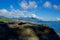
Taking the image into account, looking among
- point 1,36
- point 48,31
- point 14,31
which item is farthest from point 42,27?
point 1,36

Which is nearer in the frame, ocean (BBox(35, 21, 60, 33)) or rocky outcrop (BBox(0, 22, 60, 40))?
rocky outcrop (BBox(0, 22, 60, 40))

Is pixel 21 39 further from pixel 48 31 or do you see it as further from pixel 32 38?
pixel 48 31

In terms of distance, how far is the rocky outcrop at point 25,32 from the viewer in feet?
13.0

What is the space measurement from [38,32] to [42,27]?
0.88 ft

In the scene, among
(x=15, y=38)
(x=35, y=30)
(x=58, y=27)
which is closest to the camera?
(x=15, y=38)

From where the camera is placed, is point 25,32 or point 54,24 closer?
point 25,32

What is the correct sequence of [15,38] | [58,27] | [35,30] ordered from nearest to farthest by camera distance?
[15,38] → [35,30] → [58,27]

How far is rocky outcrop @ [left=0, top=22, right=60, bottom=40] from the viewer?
3973 millimetres

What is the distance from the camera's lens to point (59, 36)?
14.4ft

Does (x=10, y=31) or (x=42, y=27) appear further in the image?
(x=42, y=27)

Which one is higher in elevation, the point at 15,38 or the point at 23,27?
the point at 23,27

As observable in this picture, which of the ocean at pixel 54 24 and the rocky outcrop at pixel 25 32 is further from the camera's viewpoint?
the ocean at pixel 54 24

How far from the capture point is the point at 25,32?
4051 millimetres

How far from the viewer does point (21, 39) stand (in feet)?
12.9
